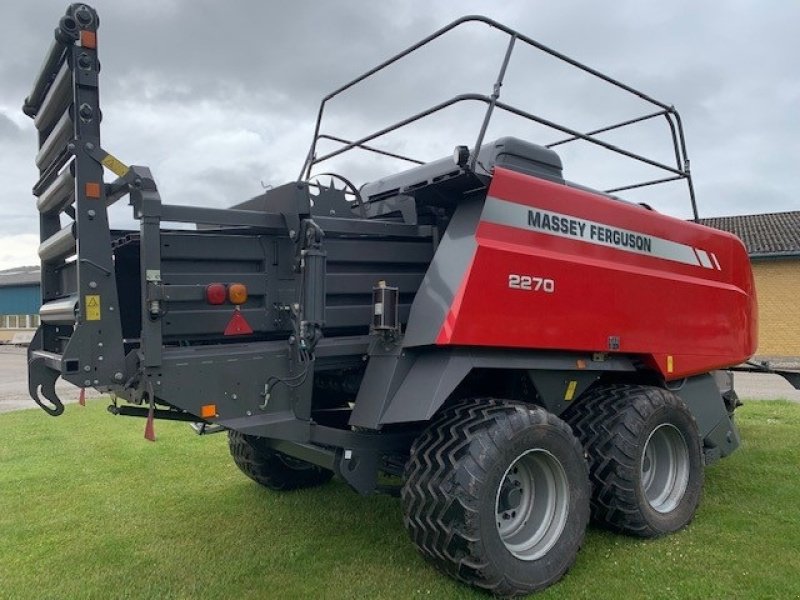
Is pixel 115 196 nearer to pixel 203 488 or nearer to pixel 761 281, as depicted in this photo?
pixel 203 488

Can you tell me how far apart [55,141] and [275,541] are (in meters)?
2.70

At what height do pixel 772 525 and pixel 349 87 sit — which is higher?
pixel 349 87

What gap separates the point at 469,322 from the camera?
138 inches

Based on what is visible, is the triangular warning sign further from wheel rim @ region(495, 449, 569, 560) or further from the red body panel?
wheel rim @ region(495, 449, 569, 560)

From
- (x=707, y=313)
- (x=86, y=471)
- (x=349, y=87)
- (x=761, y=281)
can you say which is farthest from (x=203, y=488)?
(x=761, y=281)

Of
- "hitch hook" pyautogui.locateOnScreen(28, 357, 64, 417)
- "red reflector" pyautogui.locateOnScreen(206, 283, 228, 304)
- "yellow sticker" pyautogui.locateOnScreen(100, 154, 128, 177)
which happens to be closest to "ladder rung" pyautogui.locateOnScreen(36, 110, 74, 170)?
"yellow sticker" pyautogui.locateOnScreen(100, 154, 128, 177)

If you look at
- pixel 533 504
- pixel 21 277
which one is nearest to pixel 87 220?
pixel 533 504

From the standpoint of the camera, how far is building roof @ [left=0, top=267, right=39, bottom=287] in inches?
1447

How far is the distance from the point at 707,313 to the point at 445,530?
9.58 ft

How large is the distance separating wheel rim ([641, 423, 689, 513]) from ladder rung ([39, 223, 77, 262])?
3.76m

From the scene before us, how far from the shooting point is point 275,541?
170 inches

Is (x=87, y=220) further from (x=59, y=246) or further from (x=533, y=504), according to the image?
(x=533, y=504)

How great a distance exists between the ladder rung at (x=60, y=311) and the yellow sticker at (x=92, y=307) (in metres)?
0.14

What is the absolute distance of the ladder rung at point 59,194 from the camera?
3.37 meters
